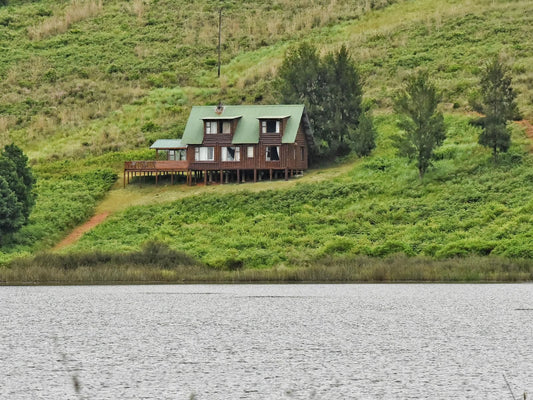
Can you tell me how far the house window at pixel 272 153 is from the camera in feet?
218

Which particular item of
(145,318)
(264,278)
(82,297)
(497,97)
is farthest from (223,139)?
(145,318)

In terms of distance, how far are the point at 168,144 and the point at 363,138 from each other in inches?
571

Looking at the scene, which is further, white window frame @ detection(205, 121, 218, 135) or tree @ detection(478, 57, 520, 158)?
white window frame @ detection(205, 121, 218, 135)

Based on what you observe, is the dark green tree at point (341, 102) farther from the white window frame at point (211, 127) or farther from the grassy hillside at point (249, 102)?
the white window frame at point (211, 127)

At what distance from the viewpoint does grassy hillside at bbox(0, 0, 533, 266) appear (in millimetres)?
50625

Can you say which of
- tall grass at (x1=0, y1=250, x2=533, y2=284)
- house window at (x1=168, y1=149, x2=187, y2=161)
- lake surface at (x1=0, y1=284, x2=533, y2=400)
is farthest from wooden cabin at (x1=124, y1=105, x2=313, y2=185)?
→ lake surface at (x1=0, y1=284, x2=533, y2=400)

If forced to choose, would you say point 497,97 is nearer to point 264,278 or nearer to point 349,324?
point 264,278

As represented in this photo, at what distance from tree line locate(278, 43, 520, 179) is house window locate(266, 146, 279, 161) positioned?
371 cm

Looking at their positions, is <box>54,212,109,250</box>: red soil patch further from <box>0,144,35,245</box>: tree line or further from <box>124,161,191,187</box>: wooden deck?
<box>124,161,191,187</box>: wooden deck

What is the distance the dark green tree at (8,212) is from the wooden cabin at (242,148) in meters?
15.0

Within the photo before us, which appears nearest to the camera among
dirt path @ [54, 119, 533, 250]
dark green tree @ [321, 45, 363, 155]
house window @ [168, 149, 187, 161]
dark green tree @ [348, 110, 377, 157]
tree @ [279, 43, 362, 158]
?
dirt path @ [54, 119, 533, 250]

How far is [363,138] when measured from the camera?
65875mm

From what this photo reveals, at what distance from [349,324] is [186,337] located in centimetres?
404

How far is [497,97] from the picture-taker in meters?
59.8
